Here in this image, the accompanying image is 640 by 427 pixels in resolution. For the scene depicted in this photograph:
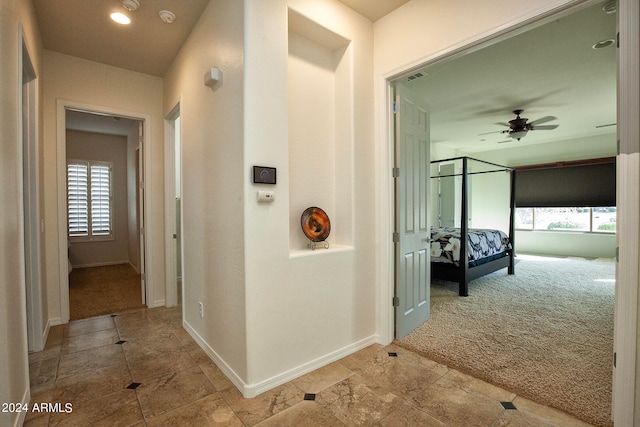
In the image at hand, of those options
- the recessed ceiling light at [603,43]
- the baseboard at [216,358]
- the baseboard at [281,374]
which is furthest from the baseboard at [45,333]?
the recessed ceiling light at [603,43]

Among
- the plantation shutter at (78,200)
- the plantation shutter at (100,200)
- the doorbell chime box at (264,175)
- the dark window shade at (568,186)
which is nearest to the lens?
Result: the doorbell chime box at (264,175)

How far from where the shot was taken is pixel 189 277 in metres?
2.98

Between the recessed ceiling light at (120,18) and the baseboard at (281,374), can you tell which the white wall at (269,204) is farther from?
the recessed ceiling light at (120,18)

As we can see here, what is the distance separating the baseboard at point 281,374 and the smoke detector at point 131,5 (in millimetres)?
2840

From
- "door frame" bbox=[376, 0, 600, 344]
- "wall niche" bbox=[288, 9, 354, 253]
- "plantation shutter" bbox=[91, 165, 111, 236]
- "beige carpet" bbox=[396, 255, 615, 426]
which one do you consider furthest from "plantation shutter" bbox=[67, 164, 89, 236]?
"beige carpet" bbox=[396, 255, 615, 426]

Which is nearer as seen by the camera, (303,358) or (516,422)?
(516,422)

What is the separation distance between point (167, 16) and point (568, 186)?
8.73m

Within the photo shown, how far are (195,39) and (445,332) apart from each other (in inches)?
143

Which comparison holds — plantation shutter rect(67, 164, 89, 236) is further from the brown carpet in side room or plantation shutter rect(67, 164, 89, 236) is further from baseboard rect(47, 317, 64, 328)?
baseboard rect(47, 317, 64, 328)

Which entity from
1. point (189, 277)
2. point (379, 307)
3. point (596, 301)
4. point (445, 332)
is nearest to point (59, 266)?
point (189, 277)

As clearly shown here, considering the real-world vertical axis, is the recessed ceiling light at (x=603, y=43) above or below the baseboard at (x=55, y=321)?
above

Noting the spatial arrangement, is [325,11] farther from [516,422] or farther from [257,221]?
[516,422]

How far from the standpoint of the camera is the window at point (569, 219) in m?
6.97

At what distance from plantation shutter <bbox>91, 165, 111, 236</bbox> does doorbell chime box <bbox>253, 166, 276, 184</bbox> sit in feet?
20.8
